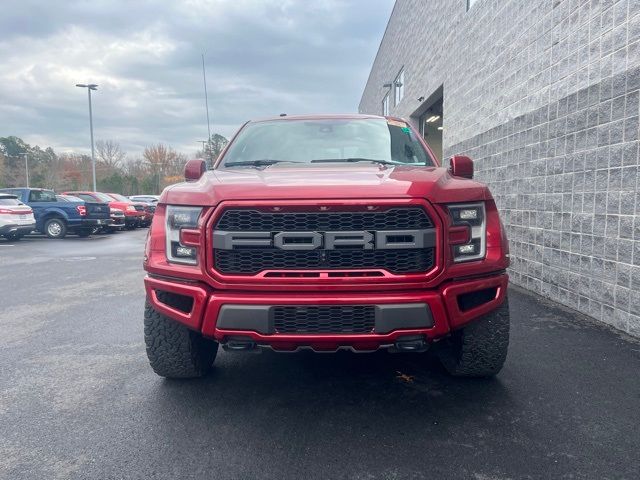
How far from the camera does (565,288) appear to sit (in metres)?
5.09

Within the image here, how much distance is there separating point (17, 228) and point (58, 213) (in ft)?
6.04

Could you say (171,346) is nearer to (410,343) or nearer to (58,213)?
(410,343)

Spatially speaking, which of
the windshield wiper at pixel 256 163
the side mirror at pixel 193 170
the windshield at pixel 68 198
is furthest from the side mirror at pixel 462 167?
the windshield at pixel 68 198

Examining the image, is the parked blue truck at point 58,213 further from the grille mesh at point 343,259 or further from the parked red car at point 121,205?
the grille mesh at point 343,259

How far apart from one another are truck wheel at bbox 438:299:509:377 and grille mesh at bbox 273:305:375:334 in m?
0.80

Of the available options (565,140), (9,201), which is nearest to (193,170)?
(565,140)

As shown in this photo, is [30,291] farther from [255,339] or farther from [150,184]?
[150,184]

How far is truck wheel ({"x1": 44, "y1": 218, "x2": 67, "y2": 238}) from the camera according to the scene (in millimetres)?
16195

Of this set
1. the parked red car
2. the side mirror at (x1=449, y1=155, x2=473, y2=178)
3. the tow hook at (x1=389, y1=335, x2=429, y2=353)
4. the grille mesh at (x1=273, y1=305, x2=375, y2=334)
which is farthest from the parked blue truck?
the tow hook at (x1=389, y1=335, x2=429, y2=353)

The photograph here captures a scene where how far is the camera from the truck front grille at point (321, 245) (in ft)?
8.04

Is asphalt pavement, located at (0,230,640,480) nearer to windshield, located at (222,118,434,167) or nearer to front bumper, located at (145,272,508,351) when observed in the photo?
front bumper, located at (145,272,508,351)

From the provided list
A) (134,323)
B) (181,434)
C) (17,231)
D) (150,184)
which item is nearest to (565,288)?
(181,434)

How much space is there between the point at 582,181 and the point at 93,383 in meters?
4.84

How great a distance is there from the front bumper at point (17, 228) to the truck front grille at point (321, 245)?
48.3 feet
